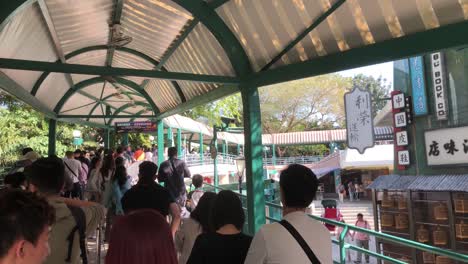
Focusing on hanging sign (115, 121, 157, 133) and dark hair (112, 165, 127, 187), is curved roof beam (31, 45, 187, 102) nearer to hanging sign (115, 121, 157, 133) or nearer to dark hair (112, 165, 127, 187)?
dark hair (112, 165, 127, 187)

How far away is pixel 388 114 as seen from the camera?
13.3 metres

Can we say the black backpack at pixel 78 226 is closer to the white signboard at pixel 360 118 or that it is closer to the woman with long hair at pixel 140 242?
the woman with long hair at pixel 140 242

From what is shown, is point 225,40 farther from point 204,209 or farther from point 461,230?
point 461,230

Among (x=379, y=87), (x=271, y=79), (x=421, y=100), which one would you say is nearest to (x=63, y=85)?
(x=271, y=79)

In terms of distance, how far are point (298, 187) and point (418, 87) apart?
10.8m

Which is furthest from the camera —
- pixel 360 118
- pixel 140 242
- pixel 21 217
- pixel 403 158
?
pixel 360 118

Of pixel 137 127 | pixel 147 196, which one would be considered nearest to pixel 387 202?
pixel 137 127

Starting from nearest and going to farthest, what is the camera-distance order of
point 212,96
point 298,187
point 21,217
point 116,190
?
point 21,217
point 298,187
point 116,190
point 212,96

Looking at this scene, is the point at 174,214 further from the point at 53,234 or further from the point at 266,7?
the point at 266,7

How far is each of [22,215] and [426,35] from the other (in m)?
2.95

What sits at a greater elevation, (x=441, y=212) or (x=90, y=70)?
(x=90, y=70)

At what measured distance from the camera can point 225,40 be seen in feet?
Answer: 15.0

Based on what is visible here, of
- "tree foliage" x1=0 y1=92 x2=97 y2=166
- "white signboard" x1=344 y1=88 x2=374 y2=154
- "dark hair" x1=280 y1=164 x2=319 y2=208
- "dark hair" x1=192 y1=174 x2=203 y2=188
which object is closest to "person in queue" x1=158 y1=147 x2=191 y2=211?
"dark hair" x1=192 y1=174 x2=203 y2=188

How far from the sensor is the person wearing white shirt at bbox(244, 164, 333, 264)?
1744 mm
